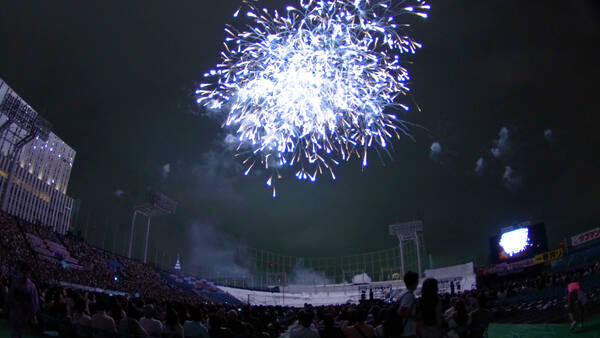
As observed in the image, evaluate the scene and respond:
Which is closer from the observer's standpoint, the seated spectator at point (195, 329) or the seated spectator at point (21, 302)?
the seated spectator at point (195, 329)

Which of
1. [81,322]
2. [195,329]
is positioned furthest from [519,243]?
[81,322]

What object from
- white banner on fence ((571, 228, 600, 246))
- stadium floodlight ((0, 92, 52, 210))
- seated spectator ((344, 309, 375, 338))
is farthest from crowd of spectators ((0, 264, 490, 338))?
white banner on fence ((571, 228, 600, 246))

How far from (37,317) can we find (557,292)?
736 inches

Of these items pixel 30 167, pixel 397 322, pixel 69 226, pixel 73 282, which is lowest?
pixel 397 322

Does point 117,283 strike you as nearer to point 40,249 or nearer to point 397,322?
point 40,249

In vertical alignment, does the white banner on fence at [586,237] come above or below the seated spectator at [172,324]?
above

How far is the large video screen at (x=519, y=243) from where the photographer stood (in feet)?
124

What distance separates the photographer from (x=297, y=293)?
2368 inches

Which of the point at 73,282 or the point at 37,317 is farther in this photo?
the point at 73,282

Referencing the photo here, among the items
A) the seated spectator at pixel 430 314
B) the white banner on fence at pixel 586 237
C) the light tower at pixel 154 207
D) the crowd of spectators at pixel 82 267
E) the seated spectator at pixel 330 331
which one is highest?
the light tower at pixel 154 207

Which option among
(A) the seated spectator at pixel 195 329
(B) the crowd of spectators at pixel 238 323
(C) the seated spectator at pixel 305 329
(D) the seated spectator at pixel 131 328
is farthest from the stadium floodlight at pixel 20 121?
(C) the seated spectator at pixel 305 329

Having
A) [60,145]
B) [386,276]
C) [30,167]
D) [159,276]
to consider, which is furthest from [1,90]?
[386,276]

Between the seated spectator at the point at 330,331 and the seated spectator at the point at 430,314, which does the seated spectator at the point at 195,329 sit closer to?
the seated spectator at the point at 330,331

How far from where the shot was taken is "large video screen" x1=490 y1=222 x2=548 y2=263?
3791 centimetres
